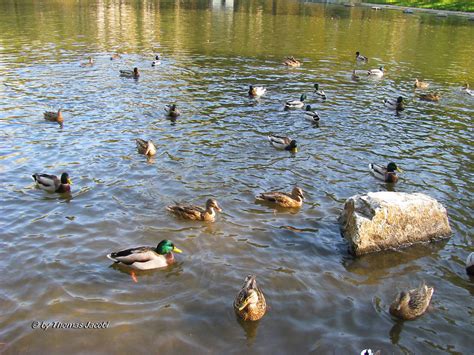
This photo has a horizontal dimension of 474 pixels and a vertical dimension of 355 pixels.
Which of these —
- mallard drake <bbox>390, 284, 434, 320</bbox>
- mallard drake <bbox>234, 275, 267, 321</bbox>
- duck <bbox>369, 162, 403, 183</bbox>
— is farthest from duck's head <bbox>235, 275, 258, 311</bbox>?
duck <bbox>369, 162, 403, 183</bbox>

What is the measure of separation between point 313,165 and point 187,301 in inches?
323

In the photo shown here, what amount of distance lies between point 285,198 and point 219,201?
1.90m

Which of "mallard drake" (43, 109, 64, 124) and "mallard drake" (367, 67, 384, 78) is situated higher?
"mallard drake" (367, 67, 384, 78)

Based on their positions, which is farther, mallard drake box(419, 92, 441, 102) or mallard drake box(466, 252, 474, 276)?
mallard drake box(419, 92, 441, 102)

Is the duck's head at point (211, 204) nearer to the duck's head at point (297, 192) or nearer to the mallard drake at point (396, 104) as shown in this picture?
the duck's head at point (297, 192)

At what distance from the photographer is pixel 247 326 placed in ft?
26.9

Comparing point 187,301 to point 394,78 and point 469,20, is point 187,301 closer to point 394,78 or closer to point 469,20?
point 394,78

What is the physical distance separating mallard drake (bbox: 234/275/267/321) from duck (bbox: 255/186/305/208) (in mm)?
4305

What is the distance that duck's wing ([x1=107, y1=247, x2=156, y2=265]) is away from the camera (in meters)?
9.59

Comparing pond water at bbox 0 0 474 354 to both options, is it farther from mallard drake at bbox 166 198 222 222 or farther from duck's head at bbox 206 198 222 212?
duck's head at bbox 206 198 222 212

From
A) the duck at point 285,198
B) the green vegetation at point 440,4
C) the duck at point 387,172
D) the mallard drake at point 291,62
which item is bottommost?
the duck at point 285,198

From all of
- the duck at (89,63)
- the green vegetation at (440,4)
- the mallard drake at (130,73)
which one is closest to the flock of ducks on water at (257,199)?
the mallard drake at (130,73)

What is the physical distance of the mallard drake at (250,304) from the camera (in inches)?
321

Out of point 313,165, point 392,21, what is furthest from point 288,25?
point 313,165
